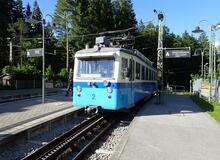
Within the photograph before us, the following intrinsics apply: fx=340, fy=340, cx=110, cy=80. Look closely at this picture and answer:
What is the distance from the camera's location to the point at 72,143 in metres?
9.78

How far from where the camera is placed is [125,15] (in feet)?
173

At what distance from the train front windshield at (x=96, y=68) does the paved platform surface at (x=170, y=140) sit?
7.32ft

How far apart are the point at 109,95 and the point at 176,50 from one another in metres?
11.0

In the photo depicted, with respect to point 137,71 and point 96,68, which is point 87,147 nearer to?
point 96,68

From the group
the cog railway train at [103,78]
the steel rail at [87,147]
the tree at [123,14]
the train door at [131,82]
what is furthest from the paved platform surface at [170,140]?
the tree at [123,14]

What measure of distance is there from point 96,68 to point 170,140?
511cm

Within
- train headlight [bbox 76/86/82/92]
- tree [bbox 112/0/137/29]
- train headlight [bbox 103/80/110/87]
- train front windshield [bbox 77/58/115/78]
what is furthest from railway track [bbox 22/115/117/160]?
tree [bbox 112/0/137/29]

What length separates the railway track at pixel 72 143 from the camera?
8.33m

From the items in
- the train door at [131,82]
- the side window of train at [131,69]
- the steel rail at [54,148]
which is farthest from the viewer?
the train door at [131,82]

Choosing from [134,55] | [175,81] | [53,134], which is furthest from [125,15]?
[53,134]

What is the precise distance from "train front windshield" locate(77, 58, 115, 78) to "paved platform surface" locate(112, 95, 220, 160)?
223 cm

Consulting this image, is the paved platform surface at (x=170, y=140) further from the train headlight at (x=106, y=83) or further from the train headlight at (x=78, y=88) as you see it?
the train headlight at (x=78, y=88)

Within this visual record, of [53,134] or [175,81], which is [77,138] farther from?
[175,81]

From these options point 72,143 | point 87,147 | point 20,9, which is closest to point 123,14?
point 72,143
